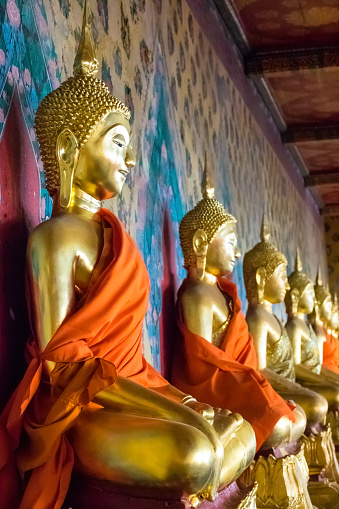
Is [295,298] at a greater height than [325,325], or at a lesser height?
greater

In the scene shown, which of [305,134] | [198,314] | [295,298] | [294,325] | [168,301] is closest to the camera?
[198,314]

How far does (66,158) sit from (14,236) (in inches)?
13.1

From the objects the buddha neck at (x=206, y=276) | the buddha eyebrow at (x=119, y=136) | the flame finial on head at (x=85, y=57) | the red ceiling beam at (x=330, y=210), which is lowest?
the buddha neck at (x=206, y=276)

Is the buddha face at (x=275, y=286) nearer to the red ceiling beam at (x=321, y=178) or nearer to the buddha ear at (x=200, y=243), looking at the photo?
the buddha ear at (x=200, y=243)

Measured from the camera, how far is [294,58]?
21.9 ft

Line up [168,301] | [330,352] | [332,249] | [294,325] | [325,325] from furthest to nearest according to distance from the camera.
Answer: [332,249] < [325,325] < [330,352] < [294,325] < [168,301]

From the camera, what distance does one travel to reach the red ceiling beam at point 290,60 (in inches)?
261

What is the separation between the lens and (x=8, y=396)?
7.93 feet

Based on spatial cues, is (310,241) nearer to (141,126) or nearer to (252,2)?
(252,2)

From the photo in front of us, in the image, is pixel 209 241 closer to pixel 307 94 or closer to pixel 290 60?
pixel 290 60

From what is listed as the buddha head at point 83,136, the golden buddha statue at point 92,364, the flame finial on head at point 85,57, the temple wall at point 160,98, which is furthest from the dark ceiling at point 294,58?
the golden buddha statue at point 92,364

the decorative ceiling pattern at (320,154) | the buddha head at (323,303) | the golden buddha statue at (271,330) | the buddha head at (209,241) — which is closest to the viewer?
the buddha head at (209,241)

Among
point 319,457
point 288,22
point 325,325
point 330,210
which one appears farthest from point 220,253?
point 330,210

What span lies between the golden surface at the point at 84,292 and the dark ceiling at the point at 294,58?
12.0 feet
